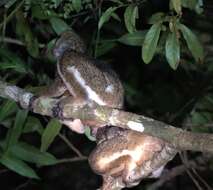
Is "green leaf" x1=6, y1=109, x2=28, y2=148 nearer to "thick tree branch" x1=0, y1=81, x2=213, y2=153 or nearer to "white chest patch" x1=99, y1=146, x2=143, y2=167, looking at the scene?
"thick tree branch" x1=0, y1=81, x2=213, y2=153

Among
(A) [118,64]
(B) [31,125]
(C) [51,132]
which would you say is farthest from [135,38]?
(A) [118,64]

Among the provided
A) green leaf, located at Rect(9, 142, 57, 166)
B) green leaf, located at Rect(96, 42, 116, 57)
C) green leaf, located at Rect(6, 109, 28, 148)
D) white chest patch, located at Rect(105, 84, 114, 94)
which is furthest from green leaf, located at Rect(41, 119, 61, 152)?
white chest patch, located at Rect(105, 84, 114, 94)

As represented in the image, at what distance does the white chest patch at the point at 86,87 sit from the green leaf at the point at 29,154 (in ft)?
2.46

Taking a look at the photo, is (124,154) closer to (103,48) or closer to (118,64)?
(103,48)

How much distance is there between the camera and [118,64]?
12.4 ft

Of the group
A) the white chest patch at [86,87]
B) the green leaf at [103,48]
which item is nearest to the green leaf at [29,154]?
the green leaf at [103,48]

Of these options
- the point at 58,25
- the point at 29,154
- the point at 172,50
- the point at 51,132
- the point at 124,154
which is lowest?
the point at 29,154

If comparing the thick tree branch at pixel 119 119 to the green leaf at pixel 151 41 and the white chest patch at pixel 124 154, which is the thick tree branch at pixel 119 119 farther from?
the green leaf at pixel 151 41

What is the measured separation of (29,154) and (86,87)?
2.81 feet

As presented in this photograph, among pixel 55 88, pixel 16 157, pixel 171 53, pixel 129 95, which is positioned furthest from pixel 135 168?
pixel 129 95

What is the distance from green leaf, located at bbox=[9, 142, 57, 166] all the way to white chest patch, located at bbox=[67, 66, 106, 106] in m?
0.75

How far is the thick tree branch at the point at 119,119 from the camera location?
1579mm

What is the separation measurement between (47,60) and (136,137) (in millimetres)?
1044

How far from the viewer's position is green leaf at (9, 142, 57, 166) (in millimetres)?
2951
